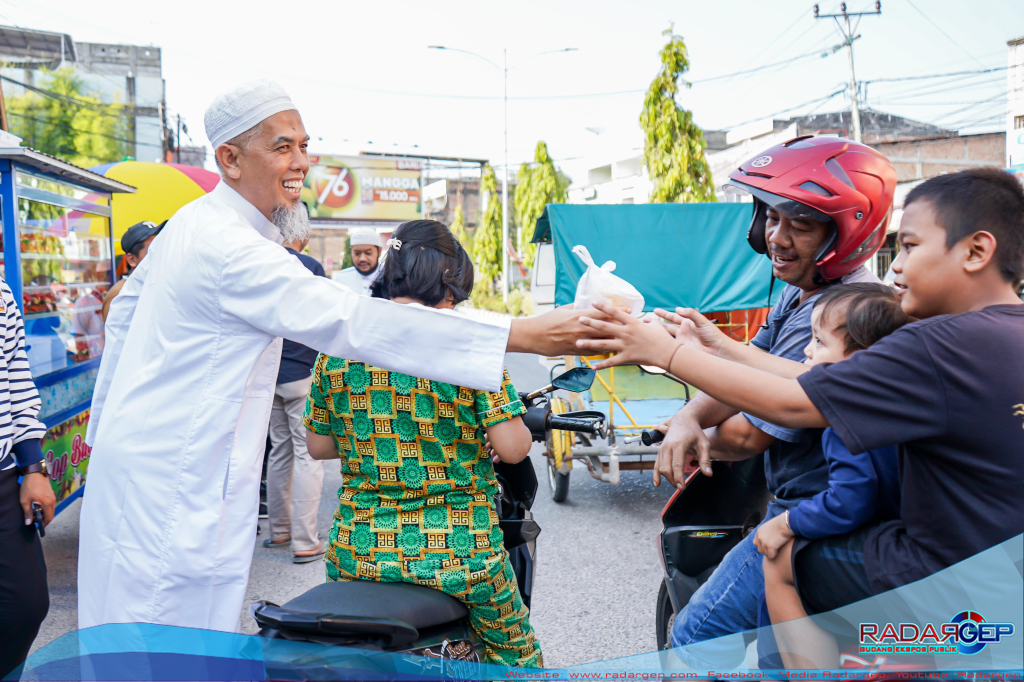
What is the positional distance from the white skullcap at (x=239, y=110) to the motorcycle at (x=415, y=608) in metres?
1.07

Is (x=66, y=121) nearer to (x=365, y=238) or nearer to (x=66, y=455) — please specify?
(x=365, y=238)

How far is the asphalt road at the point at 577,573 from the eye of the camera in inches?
142

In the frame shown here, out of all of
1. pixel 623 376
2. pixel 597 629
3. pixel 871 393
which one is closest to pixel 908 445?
pixel 871 393

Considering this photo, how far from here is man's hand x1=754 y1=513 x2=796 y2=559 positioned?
63.1 inches

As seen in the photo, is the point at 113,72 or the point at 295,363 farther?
the point at 113,72

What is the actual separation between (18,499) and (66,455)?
216 centimetres

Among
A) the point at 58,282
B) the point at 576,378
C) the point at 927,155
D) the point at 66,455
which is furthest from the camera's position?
the point at 927,155

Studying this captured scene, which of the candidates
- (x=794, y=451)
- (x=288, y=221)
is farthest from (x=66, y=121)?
(x=794, y=451)

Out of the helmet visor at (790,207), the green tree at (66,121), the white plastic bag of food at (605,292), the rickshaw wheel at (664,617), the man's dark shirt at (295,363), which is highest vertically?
the green tree at (66,121)

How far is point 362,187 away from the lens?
112 ft

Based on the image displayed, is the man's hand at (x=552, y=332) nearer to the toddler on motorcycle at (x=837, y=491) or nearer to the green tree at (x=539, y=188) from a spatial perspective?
the toddler on motorcycle at (x=837, y=491)

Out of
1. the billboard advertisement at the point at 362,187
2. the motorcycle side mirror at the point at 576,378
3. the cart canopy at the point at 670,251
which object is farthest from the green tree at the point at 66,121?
the motorcycle side mirror at the point at 576,378

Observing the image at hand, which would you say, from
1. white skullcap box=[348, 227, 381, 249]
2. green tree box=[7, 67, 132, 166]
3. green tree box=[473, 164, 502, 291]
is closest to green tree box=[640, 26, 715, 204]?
white skullcap box=[348, 227, 381, 249]

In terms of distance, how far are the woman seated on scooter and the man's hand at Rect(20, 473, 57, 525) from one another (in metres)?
1.09
